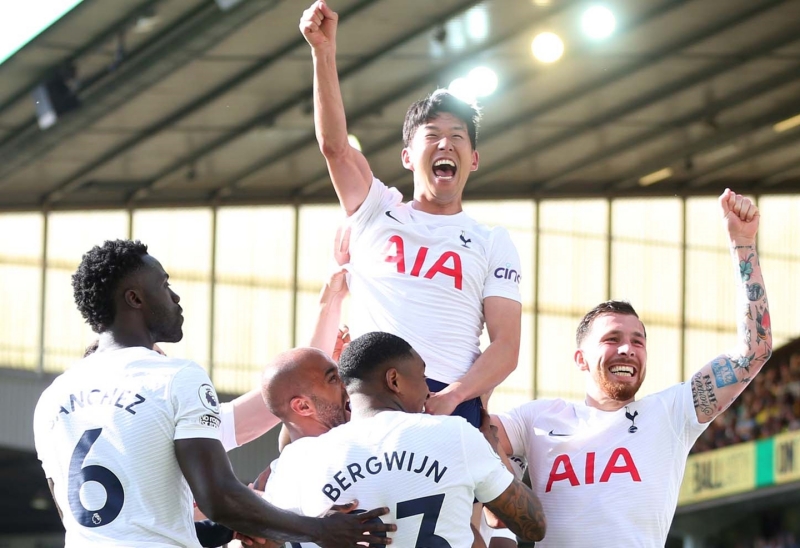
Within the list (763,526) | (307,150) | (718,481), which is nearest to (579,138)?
(307,150)

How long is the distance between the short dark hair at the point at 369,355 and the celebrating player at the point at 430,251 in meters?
0.81

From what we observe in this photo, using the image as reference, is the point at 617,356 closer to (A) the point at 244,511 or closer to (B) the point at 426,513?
(B) the point at 426,513

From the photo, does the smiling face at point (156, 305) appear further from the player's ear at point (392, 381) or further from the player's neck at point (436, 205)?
the player's neck at point (436, 205)

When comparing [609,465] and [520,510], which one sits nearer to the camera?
[520,510]

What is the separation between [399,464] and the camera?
4.65 metres

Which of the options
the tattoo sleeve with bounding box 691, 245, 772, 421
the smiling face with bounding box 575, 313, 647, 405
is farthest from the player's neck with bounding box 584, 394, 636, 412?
the tattoo sleeve with bounding box 691, 245, 772, 421

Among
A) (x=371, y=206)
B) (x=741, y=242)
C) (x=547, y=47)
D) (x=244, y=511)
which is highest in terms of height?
(x=547, y=47)

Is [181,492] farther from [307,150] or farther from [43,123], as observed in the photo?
[307,150]

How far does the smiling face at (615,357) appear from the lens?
6121mm

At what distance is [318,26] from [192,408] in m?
1.90

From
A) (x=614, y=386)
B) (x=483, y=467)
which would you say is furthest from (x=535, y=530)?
(x=614, y=386)

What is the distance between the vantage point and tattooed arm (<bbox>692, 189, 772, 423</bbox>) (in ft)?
19.7

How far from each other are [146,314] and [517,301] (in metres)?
1.86

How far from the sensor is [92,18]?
1894cm
